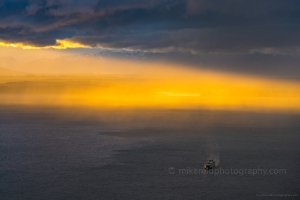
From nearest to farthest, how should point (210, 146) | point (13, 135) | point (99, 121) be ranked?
point (210, 146)
point (13, 135)
point (99, 121)

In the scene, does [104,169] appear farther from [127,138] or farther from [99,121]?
[99,121]

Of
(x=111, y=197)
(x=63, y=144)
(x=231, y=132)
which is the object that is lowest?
(x=111, y=197)

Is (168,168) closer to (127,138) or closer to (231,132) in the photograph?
(127,138)

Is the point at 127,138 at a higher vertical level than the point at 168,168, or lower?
higher

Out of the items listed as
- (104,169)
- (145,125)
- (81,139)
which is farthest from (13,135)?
(104,169)

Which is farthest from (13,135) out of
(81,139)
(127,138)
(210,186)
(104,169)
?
(210,186)

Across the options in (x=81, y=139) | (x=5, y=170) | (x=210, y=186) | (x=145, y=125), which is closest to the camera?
(x=210, y=186)

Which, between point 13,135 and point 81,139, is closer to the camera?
point 81,139
